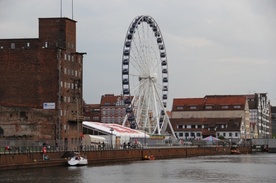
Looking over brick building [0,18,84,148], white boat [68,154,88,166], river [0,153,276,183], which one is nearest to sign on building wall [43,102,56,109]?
brick building [0,18,84,148]

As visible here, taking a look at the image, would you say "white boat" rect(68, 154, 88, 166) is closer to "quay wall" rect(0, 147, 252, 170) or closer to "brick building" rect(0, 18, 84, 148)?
"quay wall" rect(0, 147, 252, 170)

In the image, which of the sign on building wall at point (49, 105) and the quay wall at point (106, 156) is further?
the sign on building wall at point (49, 105)

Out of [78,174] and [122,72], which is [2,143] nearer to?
[78,174]

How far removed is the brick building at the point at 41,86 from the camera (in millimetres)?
107125

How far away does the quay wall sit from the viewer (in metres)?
82.3

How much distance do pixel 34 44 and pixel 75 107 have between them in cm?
1205

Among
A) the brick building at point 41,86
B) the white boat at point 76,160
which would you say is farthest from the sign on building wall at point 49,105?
the white boat at point 76,160

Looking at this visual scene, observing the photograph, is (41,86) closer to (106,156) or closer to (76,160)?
(106,156)

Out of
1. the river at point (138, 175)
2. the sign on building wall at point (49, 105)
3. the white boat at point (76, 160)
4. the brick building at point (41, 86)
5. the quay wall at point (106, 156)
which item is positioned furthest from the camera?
the sign on building wall at point (49, 105)

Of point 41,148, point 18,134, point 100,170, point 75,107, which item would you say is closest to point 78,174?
point 100,170

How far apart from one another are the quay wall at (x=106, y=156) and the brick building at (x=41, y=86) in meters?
6.45

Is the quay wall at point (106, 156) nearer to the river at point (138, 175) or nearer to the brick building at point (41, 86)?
the river at point (138, 175)

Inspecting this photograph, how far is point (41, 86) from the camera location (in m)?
110

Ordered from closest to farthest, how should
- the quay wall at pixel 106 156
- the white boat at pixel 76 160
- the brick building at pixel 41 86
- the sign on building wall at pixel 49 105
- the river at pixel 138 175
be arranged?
the river at pixel 138 175
the quay wall at pixel 106 156
the white boat at pixel 76 160
the brick building at pixel 41 86
the sign on building wall at pixel 49 105
